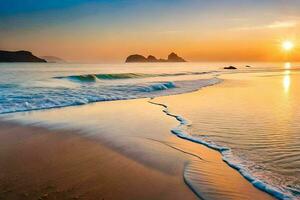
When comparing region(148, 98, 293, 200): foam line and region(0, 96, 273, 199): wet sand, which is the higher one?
region(148, 98, 293, 200): foam line

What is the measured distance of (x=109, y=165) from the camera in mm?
5965

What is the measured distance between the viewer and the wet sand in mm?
4637

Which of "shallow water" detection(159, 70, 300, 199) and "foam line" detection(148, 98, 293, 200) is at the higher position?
"shallow water" detection(159, 70, 300, 199)

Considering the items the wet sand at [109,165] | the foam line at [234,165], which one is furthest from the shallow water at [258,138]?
the wet sand at [109,165]

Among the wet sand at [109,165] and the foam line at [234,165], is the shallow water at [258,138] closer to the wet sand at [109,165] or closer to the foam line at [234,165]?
the foam line at [234,165]

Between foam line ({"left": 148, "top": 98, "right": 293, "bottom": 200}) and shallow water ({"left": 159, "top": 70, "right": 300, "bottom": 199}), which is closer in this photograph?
foam line ({"left": 148, "top": 98, "right": 293, "bottom": 200})

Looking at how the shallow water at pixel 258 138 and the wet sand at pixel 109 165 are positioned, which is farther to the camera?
the shallow water at pixel 258 138

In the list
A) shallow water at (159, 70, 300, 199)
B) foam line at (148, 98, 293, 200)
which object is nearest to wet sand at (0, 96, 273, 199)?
foam line at (148, 98, 293, 200)

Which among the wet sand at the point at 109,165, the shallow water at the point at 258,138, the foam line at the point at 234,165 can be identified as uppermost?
the shallow water at the point at 258,138

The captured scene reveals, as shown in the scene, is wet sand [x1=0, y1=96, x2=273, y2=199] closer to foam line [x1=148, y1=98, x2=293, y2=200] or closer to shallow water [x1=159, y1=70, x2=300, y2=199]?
foam line [x1=148, y1=98, x2=293, y2=200]

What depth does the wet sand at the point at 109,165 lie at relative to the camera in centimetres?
464

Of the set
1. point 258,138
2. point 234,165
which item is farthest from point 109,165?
point 258,138

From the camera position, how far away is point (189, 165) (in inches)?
234

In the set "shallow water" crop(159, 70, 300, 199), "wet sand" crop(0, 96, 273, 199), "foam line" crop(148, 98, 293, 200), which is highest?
"shallow water" crop(159, 70, 300, 199)
